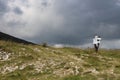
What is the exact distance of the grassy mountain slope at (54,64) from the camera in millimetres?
46438

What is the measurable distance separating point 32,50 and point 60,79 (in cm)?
1393

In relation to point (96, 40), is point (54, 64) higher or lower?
lower

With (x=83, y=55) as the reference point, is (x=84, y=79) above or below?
below

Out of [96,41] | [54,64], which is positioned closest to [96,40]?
[96,41]

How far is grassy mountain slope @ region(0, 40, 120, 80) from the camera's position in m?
46.4

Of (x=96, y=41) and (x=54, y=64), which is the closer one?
(x=54, y=64)

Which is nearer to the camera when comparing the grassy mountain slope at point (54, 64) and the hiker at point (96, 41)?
the grassy mountain slope at point (54, 64)

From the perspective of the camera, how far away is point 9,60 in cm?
5456

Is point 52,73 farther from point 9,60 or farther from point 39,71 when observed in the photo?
point 9,60

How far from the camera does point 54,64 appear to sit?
50.8 metres

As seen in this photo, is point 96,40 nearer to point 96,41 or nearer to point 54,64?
point 96,41

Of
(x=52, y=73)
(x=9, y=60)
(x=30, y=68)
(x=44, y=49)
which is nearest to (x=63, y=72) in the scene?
(x=52, y=73)

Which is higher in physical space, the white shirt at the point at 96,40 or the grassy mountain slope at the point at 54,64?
the white shirt at the point at 96,40

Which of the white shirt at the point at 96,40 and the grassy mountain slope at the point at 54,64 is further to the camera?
the white shirt at the point at 96,40
